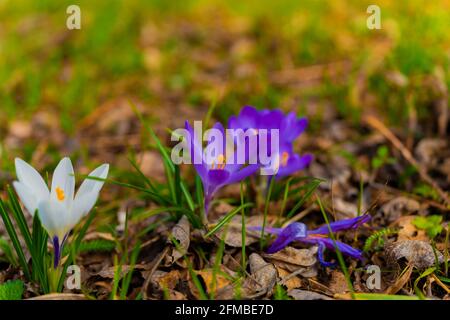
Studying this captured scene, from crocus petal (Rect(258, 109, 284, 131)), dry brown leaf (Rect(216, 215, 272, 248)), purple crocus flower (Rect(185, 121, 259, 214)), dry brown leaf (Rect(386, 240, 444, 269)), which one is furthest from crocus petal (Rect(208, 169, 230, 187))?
dry brown leaf (Rect(386, 240, 444, 269))

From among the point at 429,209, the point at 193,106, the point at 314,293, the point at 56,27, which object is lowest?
the point at 314,293

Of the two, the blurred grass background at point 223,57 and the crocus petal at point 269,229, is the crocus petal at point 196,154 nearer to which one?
the crocus petal at point 269,229

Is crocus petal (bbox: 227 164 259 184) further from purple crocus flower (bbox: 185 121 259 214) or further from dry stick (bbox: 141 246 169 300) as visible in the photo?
dry stick (bbox: 141 246 169 300)

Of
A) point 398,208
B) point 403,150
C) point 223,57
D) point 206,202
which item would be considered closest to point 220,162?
point 206,202

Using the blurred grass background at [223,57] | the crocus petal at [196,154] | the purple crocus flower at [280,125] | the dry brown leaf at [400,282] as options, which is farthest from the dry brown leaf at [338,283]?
the blurred grass background at [223,57]

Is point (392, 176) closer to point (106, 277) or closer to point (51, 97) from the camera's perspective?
point (106, 277)

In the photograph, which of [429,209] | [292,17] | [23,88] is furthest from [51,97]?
[429,209]
